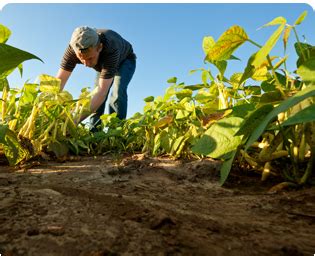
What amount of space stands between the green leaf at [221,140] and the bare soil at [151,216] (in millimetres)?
151

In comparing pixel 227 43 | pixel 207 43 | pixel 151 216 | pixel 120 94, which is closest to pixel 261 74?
pixel 207 43

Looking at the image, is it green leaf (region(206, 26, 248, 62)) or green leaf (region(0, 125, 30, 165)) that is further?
green leaf (region(0, 125, 30, 165))

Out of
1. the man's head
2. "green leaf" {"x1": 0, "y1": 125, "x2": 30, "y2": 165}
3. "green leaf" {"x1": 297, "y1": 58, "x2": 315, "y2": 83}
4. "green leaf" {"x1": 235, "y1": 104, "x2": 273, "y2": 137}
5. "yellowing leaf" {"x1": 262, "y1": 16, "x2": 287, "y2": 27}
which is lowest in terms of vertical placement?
"green leaf" {"x1": 0, "y1": 125, "x2": 30, "y2": 165}

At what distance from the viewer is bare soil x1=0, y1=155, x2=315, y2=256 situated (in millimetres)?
629

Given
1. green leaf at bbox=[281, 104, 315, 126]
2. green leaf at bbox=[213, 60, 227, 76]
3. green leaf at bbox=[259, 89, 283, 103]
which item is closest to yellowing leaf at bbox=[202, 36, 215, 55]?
green leaf at bbox=[213, 60, 227, 76]

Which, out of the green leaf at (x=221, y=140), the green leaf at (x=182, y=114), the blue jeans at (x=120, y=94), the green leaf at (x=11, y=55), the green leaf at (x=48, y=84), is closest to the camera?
the green leaf at (x=11, y=55)

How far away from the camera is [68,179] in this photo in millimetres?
1275

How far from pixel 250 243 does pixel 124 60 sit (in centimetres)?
370

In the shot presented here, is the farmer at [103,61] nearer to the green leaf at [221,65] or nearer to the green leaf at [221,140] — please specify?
the green leaf at [221,65]

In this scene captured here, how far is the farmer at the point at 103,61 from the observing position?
3221 millimetres

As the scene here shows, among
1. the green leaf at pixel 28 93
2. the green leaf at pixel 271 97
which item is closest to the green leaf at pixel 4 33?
the green leaf at pixel 28 93

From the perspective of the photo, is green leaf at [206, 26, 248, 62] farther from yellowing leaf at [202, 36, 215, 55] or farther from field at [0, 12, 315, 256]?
yellowing leaf at [202, 36, 215, 55]

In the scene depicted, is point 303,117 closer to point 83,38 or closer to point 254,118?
point 254,118

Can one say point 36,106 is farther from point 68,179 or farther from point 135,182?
point 135,182
